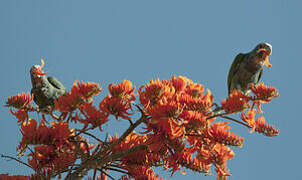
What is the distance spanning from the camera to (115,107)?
836 millimetres

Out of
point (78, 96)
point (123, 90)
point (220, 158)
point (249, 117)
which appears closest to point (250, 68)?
point (249, 117)

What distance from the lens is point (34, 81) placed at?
1.13 metres

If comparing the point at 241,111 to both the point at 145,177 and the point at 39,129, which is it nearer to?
the point at 145,177

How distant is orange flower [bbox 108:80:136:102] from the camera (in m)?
0.87

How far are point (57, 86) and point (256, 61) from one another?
71cm

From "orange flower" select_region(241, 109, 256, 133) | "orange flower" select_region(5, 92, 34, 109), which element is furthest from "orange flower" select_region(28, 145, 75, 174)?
"orange flower" select_region(241, 109, 256, 133)

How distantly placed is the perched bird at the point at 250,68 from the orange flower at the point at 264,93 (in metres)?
0.20

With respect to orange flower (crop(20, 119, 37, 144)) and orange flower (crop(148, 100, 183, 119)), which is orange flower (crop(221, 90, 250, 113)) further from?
orange flower (crop(20, 119, 37, 144))

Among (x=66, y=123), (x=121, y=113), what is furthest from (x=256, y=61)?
(x=66, y=123)

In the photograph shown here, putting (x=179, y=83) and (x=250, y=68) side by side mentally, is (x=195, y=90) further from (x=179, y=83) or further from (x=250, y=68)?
(x=250, y=68)

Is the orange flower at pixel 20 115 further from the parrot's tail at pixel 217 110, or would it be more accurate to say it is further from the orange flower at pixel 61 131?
the parrot's tail at pixel 217 110

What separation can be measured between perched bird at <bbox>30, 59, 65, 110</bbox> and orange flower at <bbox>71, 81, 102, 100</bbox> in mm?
273

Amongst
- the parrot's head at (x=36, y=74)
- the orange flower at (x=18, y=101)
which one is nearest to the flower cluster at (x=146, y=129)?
the orange flower at (x=18, y=101)

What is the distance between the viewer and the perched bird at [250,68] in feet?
3.55
